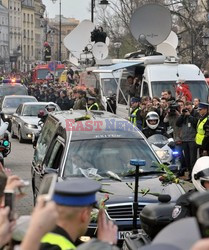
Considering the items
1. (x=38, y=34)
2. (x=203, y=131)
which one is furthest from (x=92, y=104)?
(x=38, y=34)

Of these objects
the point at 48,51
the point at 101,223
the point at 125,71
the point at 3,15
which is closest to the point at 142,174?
the point at 101,223

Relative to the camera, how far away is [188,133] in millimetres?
16859

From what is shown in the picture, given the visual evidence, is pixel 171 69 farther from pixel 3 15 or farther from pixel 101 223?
pixel 3 15

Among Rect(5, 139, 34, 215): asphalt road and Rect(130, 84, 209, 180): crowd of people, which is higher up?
Rect(130, 84, 209, 180): crowd of people

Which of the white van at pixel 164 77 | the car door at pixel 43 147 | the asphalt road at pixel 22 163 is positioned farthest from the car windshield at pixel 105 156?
the white van at pixel 164 77

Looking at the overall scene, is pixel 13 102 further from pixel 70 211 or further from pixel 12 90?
pixel 70 211

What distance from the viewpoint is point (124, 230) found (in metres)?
8.68

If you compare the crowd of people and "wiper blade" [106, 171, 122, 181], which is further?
the crowd of people

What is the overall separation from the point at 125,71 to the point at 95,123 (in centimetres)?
1516

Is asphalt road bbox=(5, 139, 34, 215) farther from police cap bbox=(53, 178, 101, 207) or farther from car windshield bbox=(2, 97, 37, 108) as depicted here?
police cap bbox=(53, 178, 101, 207)

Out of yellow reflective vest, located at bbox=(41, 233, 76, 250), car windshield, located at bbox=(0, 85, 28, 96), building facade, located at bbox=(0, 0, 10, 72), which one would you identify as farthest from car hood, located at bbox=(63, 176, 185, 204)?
building facade, located at bbox=(0, 0, 10, 72)

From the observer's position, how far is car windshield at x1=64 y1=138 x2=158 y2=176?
9.80 metres

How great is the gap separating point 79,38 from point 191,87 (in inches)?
525

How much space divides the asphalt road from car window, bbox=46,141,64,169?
1566 mm
